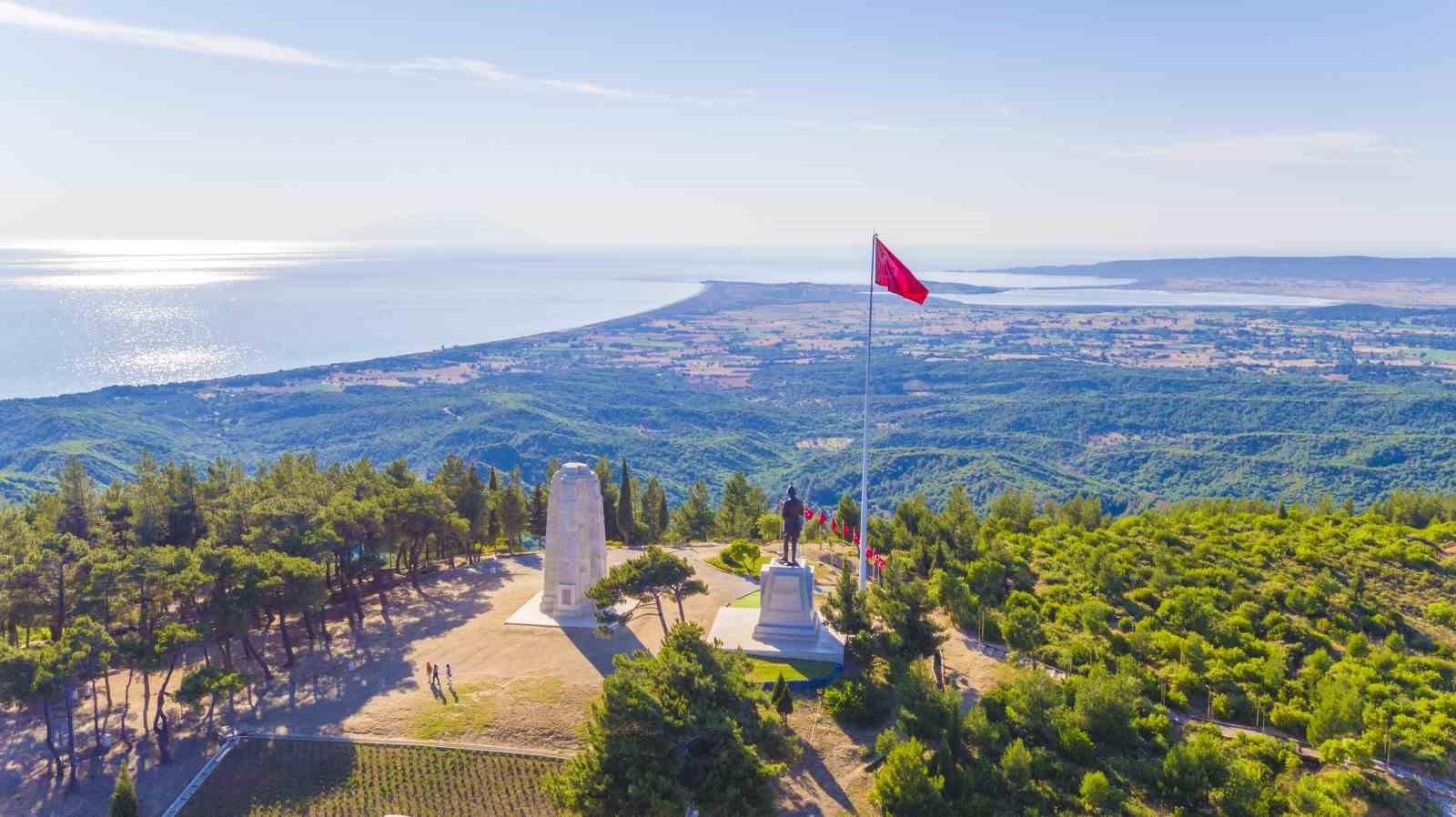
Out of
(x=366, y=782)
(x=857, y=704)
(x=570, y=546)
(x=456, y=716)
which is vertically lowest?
(x=366, y=782)

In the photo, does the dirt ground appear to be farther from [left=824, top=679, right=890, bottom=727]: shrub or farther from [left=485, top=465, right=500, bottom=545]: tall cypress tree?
[left=485, top=465, right=500, bottom=545]: tall cypress tree

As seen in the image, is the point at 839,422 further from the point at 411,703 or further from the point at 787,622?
the point at 411,703

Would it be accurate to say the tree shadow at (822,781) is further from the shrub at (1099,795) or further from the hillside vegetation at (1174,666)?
the shrub at (1099,795)

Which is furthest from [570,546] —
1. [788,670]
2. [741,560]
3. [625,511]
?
[625,511]

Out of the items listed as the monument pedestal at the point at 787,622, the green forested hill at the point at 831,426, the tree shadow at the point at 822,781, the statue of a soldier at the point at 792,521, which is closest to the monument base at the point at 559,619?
the monument pedestal at the point at 787,622

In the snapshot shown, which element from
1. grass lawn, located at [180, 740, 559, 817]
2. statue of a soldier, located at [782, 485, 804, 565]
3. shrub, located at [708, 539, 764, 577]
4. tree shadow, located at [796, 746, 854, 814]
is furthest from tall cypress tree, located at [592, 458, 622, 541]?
tree shadow, located at [796, 746, 854, 814]

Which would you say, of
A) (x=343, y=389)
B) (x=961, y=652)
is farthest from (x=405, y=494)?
(x=343, y=389)
